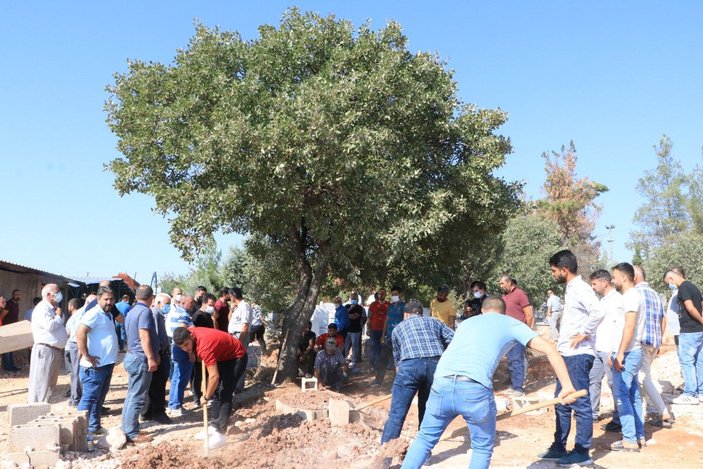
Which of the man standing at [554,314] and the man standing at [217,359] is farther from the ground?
the man standing at [554,314]

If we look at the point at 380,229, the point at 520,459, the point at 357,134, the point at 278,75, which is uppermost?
the point at 278,75

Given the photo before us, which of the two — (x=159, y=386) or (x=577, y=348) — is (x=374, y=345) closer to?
(x=159, y=386)

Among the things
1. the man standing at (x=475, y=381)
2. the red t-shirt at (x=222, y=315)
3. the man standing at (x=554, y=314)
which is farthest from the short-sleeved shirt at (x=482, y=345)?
the man standing at (x=554, y=314)

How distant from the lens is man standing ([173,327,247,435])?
22.7 ft

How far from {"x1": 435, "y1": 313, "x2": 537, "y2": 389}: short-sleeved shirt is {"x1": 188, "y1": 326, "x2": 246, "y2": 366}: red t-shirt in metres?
3.27

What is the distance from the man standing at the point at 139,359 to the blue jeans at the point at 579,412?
4.71 metres

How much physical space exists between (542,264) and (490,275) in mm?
5429

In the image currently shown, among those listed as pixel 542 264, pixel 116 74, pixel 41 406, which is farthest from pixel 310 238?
pixel 542 264

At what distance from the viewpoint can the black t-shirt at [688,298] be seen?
832cm

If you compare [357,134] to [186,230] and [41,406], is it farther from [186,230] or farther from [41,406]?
[41,406]

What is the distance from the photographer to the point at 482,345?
4.55 m

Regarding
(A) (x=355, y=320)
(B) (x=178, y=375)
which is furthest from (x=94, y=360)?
(A) (x=355, y=320)

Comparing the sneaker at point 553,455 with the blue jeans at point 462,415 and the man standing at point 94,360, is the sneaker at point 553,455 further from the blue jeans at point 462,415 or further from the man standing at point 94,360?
the man standing at point 94,360

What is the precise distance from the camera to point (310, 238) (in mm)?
12969
